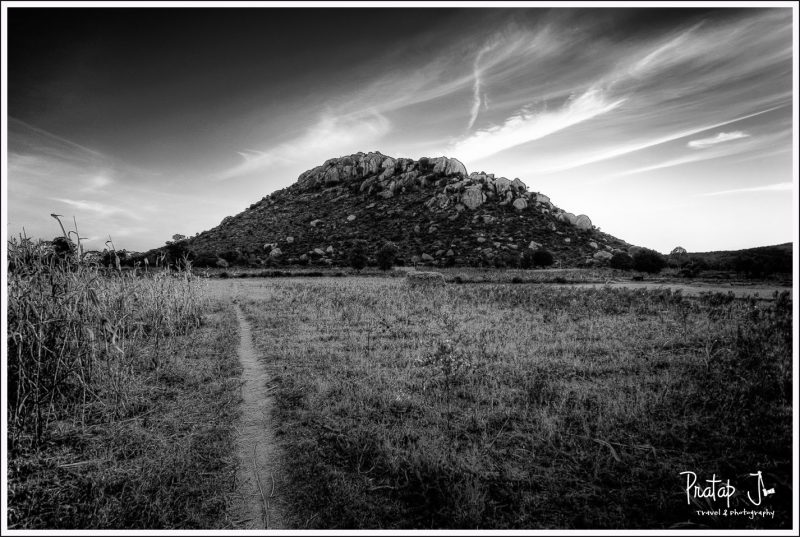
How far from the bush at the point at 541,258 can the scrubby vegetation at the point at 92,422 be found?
44872 mm

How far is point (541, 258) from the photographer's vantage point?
46.4 m

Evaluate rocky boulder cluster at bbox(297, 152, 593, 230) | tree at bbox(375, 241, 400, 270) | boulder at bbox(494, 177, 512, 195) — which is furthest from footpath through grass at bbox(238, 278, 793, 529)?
boulder at bbox(494, 177, 512, 195)

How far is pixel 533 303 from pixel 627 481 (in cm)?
1313

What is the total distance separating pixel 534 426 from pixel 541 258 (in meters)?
45.2

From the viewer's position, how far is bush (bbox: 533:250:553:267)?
152 ft

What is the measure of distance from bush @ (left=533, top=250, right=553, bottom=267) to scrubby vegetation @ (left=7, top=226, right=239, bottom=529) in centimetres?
4487

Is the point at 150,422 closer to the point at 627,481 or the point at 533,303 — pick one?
A: the point at 627,481

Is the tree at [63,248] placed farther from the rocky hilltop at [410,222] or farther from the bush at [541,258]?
the bush at [541,258]

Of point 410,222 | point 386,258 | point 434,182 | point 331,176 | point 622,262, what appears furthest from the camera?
point 331,176

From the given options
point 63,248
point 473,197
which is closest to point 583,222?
point 473,197

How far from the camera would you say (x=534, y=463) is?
4016 millimetres

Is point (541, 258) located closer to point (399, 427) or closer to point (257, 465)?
point (399, 427)

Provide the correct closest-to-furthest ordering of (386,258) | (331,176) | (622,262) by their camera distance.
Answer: (386,258) → (622,262) → (331,176)

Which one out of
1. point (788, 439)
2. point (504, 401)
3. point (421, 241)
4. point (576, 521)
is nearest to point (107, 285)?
point (504, 401)
